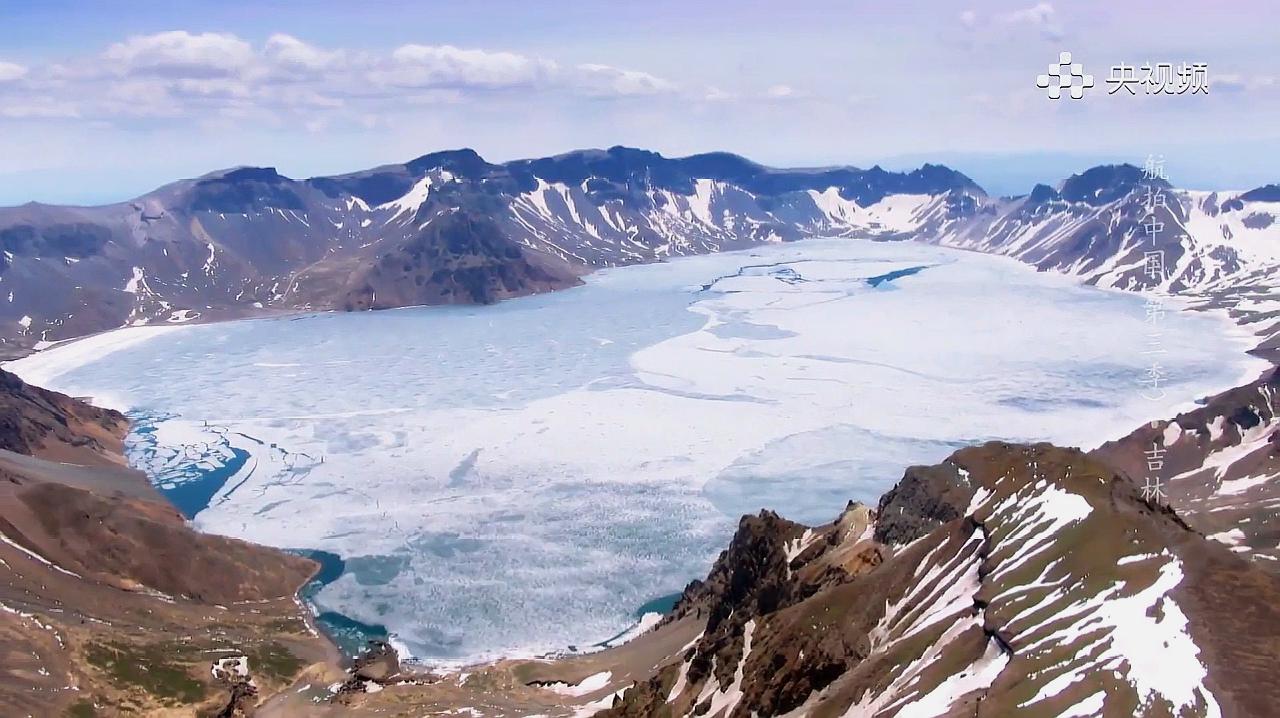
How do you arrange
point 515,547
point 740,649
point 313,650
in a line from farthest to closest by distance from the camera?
point 515,547 < point 313,650 < point 740,649

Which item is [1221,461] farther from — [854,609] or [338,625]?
[338,625]

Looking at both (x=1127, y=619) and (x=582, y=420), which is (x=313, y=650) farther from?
(x=582, y=420)

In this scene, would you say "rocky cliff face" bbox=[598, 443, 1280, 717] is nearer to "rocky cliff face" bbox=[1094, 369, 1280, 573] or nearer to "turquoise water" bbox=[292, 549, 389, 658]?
"turquoise water" bbox=[292, 549, 389, 658]

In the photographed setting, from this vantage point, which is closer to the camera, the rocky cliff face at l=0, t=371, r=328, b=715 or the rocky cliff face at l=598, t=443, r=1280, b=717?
the rocky cliff face at l=598, t=443, r=1280, b=717

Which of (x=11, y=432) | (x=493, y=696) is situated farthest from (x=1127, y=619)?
(x=11, y=432)

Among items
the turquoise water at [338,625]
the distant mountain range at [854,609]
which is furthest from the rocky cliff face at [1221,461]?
the turquoise water at [338,625]

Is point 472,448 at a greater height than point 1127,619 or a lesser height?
lesser

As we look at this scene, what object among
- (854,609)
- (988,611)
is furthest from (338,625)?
(988,611)

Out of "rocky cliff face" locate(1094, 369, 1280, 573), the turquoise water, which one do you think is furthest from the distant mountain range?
the turquoise water
